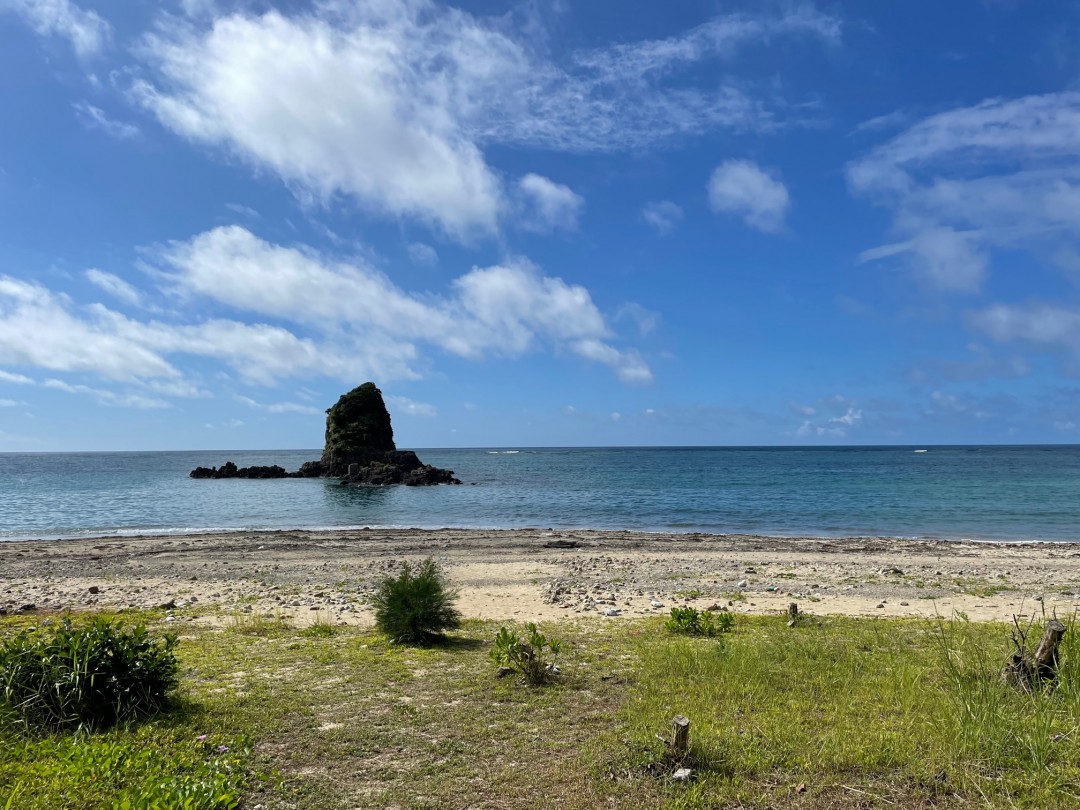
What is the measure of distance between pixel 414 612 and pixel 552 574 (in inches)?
426

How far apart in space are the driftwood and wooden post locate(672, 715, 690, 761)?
4.14m

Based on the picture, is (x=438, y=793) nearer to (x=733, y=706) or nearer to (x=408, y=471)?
(x=733, y=706)

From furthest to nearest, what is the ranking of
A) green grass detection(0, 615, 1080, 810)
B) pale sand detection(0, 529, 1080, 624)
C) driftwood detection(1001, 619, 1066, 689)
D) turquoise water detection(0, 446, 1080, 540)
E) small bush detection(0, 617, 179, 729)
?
turquoise water detection(0, 446, 1080, 540)
pale sand detection(0, 529, 1080, 624)
driftwood detection(1001, 619, 1066, 689)
small bush detection(0, 617, 179, 729)
green grass detection(0, 615, 1080, 810)

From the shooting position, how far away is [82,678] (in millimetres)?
6953

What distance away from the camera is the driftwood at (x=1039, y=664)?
286 inches

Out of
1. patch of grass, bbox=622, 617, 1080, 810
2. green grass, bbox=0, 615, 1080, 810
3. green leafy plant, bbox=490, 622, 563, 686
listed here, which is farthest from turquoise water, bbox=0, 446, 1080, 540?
green leafy plant, bbox=490, 622, 563, 686

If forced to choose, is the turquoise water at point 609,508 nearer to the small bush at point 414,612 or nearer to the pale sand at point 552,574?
the pale sand at point 552,574

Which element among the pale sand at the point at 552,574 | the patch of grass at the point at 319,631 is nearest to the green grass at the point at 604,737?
the patch of grass at the point at 319,631

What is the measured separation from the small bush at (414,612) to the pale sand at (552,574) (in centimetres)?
285

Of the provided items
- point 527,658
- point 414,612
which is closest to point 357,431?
point 414,612

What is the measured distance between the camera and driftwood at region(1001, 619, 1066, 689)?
725 centimetres

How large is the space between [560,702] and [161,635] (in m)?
8.30

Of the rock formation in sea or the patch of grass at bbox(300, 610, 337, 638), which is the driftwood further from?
the rock formation in sea

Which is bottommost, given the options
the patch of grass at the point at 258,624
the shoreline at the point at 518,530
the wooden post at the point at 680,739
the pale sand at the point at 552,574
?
the shoreline at the point at 518,530
